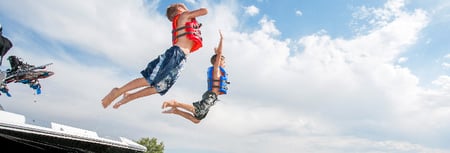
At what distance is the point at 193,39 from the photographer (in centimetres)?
577

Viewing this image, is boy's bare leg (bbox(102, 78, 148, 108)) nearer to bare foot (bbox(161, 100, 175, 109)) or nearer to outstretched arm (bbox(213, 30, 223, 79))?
bare foot (bbox(161, 100, 175, 109))

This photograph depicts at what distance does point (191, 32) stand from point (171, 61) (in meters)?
0.56

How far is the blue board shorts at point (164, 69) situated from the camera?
552 cm

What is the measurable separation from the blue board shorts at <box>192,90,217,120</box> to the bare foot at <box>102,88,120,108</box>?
1.51 m

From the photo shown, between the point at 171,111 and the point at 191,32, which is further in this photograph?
the point at 171,111

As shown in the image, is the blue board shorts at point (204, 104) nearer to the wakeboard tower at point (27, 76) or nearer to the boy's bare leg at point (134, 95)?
the boy's bare leg at point (134, 95)

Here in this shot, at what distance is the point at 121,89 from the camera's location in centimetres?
580

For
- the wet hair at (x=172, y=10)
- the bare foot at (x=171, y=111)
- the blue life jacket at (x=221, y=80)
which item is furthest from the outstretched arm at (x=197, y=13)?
the bare foot at (x=171, y=111)

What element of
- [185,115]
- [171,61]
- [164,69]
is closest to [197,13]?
[171,61]

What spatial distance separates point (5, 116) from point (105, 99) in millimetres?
1458

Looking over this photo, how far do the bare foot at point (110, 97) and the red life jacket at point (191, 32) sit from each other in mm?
1170

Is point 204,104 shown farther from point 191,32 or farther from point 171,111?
point 191,32

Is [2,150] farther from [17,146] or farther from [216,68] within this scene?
[216,68]

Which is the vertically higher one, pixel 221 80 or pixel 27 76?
pixel 27 76
